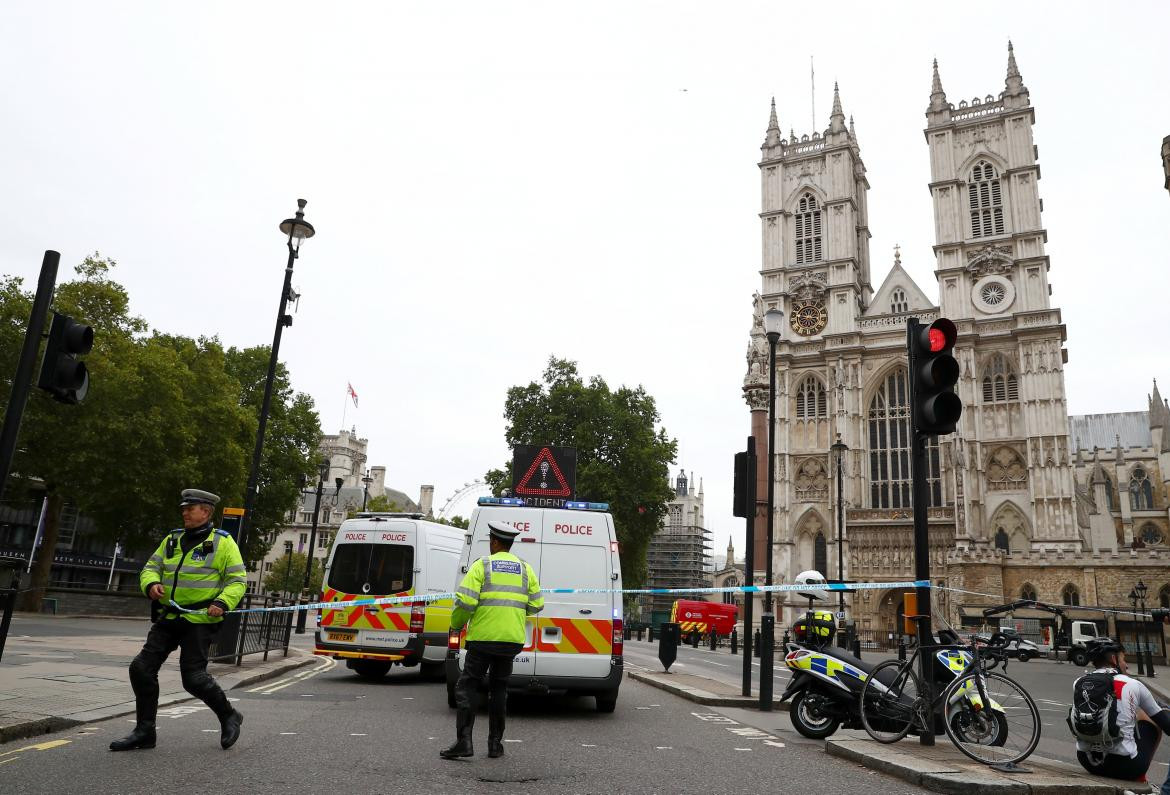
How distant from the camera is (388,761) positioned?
552 centimetres

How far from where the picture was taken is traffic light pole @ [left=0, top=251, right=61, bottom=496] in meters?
6.06

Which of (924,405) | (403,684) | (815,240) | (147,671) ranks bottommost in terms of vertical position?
(403,684)

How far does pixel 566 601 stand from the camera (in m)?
8.59

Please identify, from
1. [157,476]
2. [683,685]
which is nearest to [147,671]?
[683,685]

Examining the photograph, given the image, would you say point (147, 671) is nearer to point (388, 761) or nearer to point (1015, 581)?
point (388, 761)

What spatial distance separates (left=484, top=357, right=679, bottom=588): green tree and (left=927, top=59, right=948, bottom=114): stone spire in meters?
31.9

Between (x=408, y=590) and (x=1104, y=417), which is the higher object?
(x=1104, y=417)

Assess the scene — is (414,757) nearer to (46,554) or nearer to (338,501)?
(46,554)

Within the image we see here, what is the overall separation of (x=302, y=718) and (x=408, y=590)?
488 centimetres

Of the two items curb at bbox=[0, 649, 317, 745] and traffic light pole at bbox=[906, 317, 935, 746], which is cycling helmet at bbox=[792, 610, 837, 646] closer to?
traffic light pole at bbox=[906, 317, 935, 746]

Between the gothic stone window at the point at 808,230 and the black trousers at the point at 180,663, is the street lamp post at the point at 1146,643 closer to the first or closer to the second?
the black trousers at the point at 180,663

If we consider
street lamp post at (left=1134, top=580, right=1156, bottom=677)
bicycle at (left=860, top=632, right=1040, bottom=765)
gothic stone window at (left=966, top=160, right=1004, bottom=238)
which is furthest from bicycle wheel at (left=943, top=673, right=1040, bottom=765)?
gothic stone window at (left=966, top=160, right=1004, bottom=238)

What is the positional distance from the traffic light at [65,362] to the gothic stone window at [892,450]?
169ft

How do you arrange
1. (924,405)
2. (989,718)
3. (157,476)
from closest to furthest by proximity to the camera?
(989,718) < (924,405) < (157,476)
